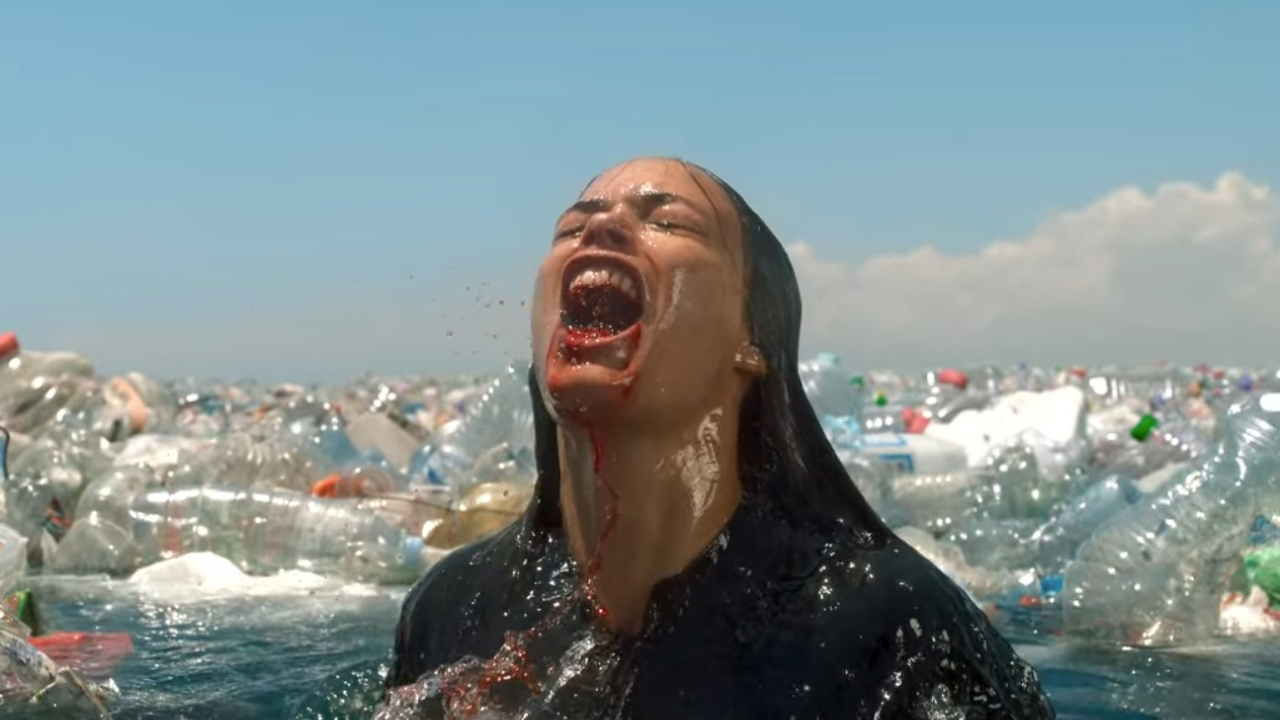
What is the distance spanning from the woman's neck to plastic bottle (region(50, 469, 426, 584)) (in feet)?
16.2

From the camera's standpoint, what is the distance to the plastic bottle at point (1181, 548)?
5555mm

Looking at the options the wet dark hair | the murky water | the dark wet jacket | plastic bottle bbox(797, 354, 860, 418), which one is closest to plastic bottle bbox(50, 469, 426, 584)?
the murky water

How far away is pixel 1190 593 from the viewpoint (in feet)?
18.6

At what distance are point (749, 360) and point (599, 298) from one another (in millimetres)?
251

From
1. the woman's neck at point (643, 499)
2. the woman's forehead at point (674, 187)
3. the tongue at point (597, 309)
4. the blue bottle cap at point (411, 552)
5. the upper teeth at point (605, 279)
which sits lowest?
the blue bottle cap at point (411, 552)

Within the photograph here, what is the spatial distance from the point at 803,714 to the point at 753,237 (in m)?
0.72

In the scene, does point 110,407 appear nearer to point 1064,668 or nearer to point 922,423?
point 922,423

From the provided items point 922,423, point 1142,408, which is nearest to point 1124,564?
point 922,423

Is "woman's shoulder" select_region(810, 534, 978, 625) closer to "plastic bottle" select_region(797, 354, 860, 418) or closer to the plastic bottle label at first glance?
the plastic bottle label

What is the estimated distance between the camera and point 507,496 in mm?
7324

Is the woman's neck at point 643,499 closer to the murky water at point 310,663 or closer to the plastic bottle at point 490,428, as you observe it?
the murky water at point 310,663

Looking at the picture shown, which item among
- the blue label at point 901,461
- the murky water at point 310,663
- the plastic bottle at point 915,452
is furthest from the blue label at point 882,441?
the murky water at point 310,663

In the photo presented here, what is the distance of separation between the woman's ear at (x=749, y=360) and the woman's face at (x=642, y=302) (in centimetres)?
1

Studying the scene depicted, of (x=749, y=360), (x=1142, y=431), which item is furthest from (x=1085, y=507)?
(x=749, y=360)
